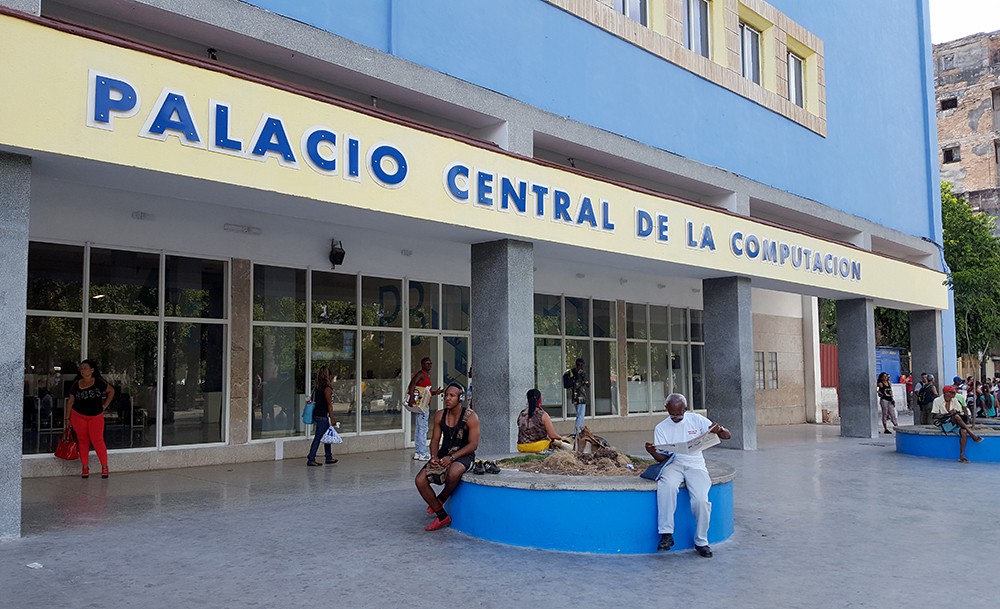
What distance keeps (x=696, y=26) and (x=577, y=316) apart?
22.6ft

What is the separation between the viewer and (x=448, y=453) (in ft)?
26.0

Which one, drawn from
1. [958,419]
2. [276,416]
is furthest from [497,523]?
[958,419]

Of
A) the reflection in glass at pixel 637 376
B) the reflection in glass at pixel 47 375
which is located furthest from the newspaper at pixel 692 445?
the reflection in glass at pixel 637 376

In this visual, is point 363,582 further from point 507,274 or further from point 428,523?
point 507,274

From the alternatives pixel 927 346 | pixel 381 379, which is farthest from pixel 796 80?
pixel 381 379

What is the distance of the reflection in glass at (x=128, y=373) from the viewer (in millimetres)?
11711

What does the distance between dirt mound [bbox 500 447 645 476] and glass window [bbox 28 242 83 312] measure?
6974 mm

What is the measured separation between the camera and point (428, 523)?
8.06 metres

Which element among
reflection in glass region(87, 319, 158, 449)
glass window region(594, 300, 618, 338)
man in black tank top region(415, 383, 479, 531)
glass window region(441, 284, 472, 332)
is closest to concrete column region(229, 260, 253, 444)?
reflection in glass region(87, 319, 158, 449)

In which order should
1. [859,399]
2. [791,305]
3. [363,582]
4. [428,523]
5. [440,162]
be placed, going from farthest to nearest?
1. [791,305]
2. [859,399]
3. [440,162]
4. [428,523]
5. [363,582]

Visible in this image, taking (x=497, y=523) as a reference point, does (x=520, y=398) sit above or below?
above

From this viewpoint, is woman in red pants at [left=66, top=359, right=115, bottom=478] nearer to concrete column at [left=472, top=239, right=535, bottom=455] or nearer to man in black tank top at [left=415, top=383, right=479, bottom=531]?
concrete column at [left=472, top=239, right=535, bottom=455]

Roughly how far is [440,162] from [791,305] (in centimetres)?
1791

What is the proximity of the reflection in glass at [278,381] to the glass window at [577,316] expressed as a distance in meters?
7.06
